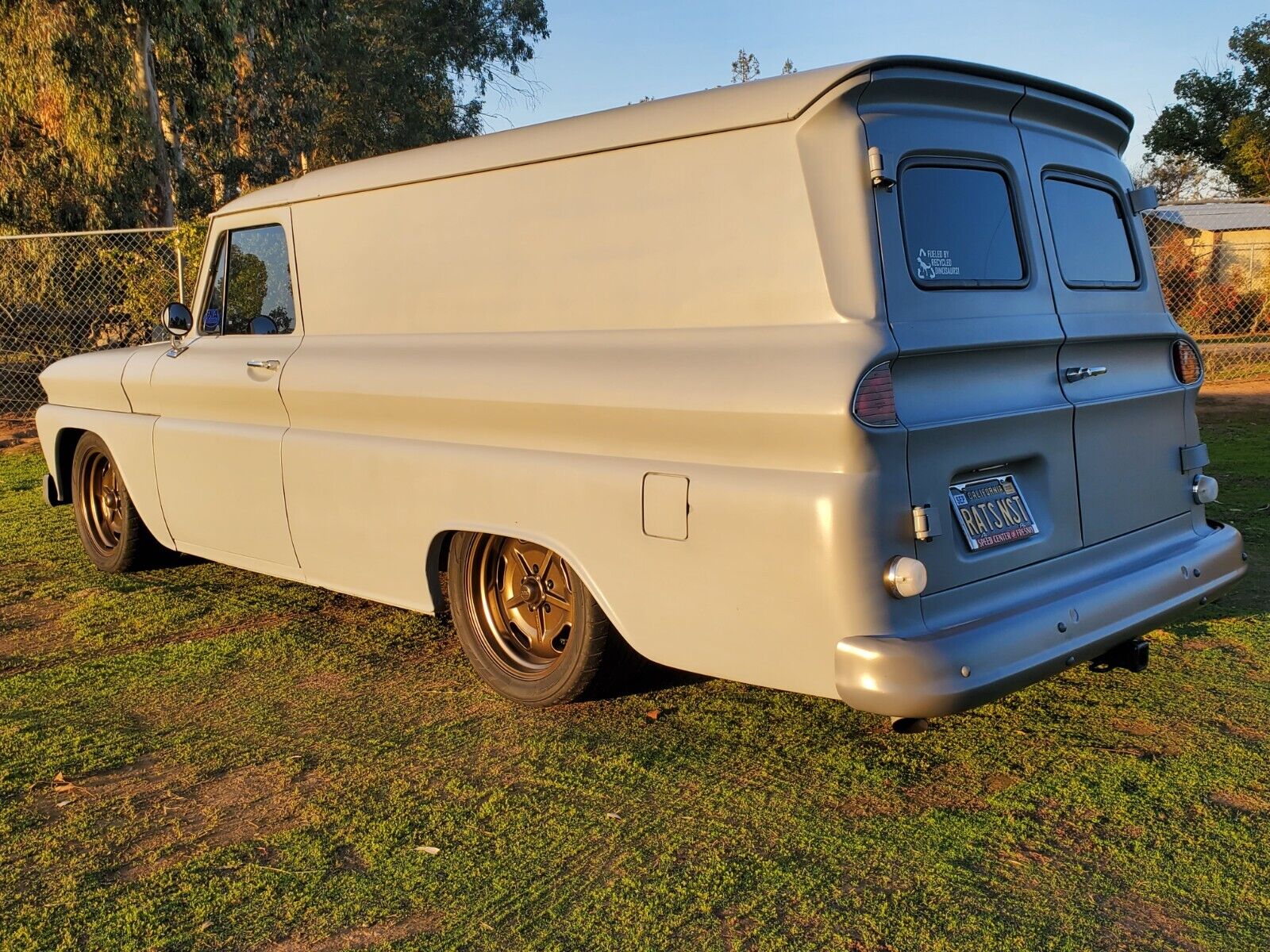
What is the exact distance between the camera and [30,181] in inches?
762

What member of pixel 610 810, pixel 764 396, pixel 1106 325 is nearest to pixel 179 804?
pixel 610 810

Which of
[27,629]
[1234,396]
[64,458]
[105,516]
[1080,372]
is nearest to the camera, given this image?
[1080,372]

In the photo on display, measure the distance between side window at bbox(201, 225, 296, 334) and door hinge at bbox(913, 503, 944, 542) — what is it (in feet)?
10.3

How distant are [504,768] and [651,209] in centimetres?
191

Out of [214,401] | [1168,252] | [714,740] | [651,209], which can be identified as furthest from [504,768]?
[1168,252]

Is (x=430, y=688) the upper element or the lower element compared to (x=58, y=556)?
lower

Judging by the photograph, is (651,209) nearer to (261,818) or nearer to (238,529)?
(261,818)

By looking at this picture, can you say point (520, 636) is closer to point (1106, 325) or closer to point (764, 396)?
point (764, 396)

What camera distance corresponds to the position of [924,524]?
3135mm

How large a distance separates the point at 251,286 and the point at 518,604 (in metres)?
2.24

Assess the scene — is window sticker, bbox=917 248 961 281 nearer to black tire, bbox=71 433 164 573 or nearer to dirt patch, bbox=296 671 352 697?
dirt patch, bbox=296 671 352 697

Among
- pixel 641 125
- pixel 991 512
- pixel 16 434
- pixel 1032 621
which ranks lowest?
pixel 1032 621

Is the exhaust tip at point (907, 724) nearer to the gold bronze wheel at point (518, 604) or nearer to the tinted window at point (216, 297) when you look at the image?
the gold bronze wheel at point (518, 604)

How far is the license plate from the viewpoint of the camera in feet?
10.8
